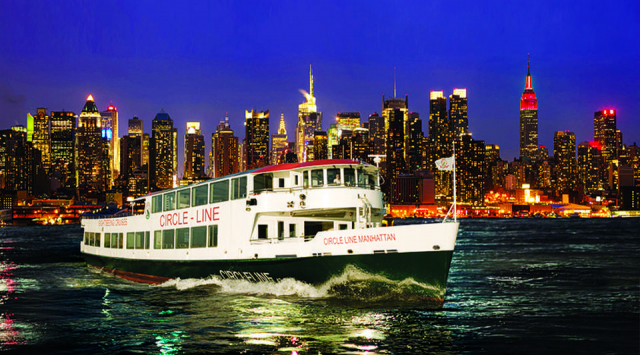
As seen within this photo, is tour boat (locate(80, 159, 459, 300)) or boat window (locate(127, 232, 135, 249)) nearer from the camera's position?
tour boat (locate(80, 159, 459, 300))

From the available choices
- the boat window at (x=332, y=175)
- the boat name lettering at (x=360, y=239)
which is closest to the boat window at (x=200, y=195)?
the boat window at (x=332, y=175)

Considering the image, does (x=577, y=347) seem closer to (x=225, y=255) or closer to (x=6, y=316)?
(x=225, y=255)

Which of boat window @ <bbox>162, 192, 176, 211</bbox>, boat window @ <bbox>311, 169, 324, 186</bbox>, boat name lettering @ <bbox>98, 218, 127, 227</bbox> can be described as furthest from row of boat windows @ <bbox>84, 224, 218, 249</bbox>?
boat window @ <bbox>311, 169, 324, 186</bbox>

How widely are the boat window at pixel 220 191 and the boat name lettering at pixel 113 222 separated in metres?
10.7

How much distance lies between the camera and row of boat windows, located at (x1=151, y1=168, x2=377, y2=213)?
86.0ft

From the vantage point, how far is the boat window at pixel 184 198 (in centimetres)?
3158

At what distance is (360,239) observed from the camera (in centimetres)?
2338

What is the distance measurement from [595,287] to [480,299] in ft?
34.4

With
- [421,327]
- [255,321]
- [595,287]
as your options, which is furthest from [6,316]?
[595,287]

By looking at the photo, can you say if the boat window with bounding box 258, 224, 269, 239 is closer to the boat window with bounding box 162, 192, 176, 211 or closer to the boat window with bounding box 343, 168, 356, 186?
the boat window with bounding box 343, 168, 356, 186

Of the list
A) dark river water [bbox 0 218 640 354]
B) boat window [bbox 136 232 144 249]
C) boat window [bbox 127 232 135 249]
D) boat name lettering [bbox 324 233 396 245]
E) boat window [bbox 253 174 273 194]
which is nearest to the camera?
dark river water [bbox 0 218 640 354]

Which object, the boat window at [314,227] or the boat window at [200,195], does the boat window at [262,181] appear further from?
the boat window at [200,195]

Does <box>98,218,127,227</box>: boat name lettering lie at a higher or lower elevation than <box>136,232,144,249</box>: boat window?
higher

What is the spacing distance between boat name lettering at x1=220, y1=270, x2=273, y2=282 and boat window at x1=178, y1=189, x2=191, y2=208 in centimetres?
497
